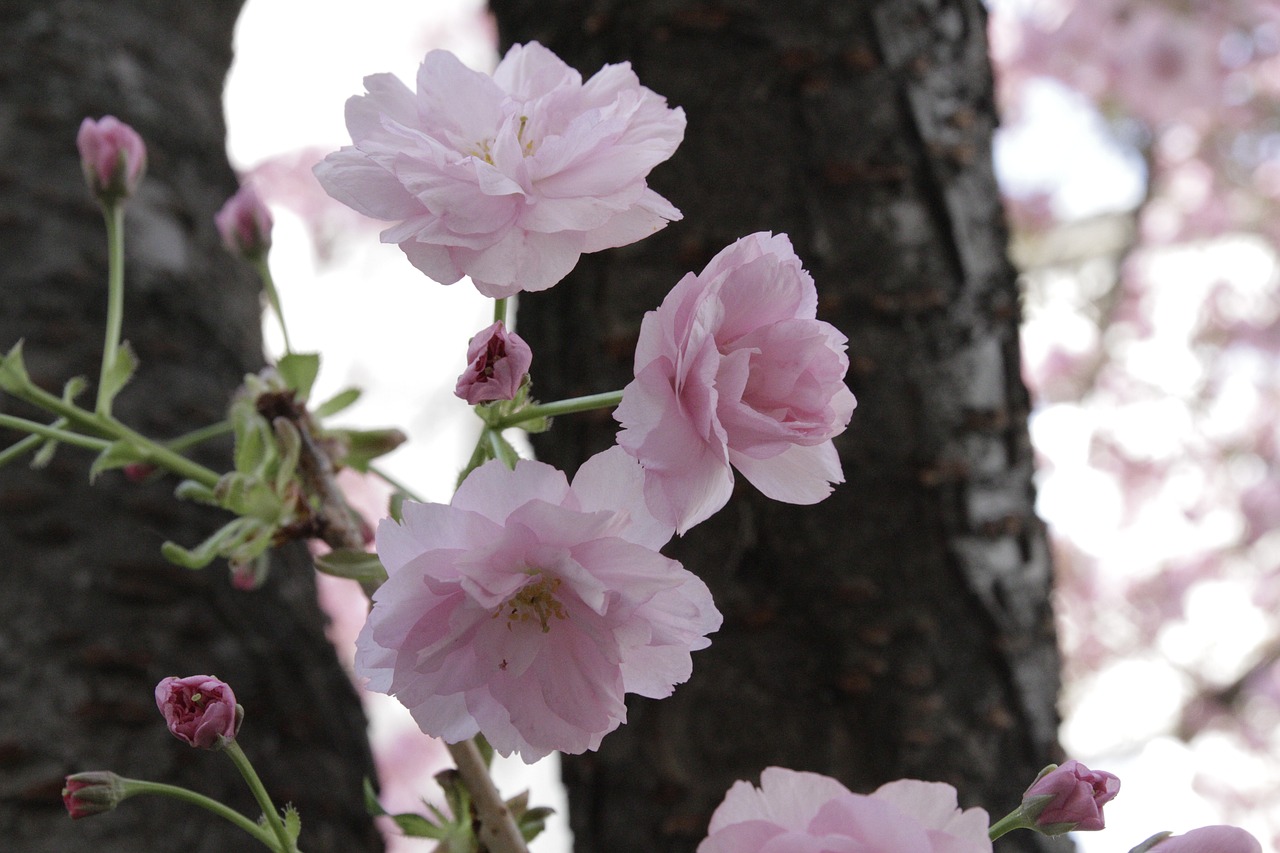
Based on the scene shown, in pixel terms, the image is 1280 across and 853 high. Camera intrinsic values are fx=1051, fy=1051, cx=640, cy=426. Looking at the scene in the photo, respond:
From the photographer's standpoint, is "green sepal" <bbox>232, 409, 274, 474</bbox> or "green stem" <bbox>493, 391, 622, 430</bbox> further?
"green sepal" <bbox>232, 409, 274, 474</bbox>

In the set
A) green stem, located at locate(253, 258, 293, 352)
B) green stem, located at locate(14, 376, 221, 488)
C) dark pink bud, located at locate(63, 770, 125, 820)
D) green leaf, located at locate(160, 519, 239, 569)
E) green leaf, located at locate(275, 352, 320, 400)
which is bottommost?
dark pink bud, located at locate(63, 770, 125, 820)

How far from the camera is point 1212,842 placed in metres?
0.33

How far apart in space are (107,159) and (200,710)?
382mm

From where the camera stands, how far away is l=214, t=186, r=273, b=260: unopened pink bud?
599 mm

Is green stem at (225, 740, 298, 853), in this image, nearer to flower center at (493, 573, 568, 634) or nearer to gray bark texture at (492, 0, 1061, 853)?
flower center at (493, 573, 568, 634)

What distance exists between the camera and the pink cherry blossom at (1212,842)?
1.06ft

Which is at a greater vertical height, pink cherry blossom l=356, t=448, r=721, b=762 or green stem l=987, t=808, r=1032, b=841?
pink cherry blossom l=356, t=448, r=721, b=762

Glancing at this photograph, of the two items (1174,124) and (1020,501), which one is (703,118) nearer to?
(1020,501)

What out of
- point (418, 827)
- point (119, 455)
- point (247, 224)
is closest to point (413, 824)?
point (418, 827)

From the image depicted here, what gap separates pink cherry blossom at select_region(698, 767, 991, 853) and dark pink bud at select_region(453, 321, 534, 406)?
147 millimetres

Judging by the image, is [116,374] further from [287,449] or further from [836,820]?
[836,820]

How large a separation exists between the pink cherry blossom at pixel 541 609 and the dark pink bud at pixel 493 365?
4cm

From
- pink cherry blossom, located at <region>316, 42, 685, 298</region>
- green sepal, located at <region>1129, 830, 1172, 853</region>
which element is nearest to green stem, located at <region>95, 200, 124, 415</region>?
pink cherry blossom, located at <region>316, 42, 685, 298</region>

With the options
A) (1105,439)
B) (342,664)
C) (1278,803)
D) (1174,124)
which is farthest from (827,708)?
(1278,803)
